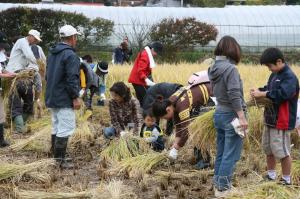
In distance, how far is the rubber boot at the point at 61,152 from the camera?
6.30 meters

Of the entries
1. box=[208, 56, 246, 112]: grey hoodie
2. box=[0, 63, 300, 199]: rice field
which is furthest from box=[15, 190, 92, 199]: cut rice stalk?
box=[208, 56, 246, 112]: grey hoodie

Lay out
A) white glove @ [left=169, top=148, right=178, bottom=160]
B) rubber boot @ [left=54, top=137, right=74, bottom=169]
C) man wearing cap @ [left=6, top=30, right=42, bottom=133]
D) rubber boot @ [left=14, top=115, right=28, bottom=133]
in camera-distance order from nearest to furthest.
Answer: white glove @ [left=169, top=148, right=178, bottom=160], rubber boot @ [left=54, top=137, right=74, bottom=169], man wearing cap @ [left=6, top=30, right=42, bottom=133], rubber boot @ [left=14, top=115, right=28, bottom=133]

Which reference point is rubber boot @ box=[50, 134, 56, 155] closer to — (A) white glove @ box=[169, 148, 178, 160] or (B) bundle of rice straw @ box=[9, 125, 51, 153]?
(B) bundle of rice straw @ box=[9, 125, 51, 153]

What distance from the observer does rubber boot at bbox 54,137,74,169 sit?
6297mm

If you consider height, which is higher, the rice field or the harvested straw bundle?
the harvested straw bundle

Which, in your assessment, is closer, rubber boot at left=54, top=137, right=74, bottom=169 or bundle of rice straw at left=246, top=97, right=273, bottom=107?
bundle of rice straw at left=246, top=97, right=273, bottom=107

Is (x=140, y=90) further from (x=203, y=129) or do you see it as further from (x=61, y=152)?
(x=203, y=129)

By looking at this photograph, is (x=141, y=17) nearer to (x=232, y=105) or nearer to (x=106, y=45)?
(x=106, y=45)

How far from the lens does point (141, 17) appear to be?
23938 mm

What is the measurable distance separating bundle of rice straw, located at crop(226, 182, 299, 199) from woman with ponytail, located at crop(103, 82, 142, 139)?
2332mm

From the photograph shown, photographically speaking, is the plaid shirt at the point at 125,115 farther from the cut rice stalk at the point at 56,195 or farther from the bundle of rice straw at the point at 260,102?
the cut rice stalk at the point at 56,195

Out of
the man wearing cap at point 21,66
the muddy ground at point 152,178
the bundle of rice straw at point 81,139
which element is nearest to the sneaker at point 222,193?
the muddy ground at point 152,178

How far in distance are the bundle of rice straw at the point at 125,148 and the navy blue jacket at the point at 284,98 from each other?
1802 millimetres

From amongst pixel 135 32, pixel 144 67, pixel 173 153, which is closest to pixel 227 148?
pixel 173 153
